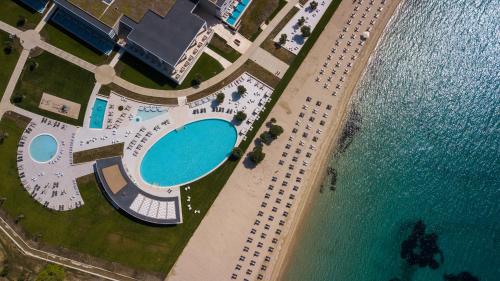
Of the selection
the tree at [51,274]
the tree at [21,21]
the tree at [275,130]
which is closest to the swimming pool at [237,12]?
the tree at [275,130]

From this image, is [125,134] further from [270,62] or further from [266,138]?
[270,62]

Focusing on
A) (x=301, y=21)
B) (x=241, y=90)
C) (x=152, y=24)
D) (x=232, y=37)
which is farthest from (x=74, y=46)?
(x=301, y=21)

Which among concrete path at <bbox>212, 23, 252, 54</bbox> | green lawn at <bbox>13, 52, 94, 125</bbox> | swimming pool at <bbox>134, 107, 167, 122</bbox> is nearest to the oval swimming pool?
swimming pool at <bbox>134, 107, 167, 122</bbox>

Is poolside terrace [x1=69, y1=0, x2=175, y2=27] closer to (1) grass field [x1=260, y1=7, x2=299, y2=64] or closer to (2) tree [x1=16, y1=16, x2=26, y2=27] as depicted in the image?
A: (2) tree [x1=16, y1=16, x2=26, y2=27]

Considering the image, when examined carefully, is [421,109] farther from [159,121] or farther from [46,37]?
[46,37]

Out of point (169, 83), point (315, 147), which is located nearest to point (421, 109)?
point (315, 147)
